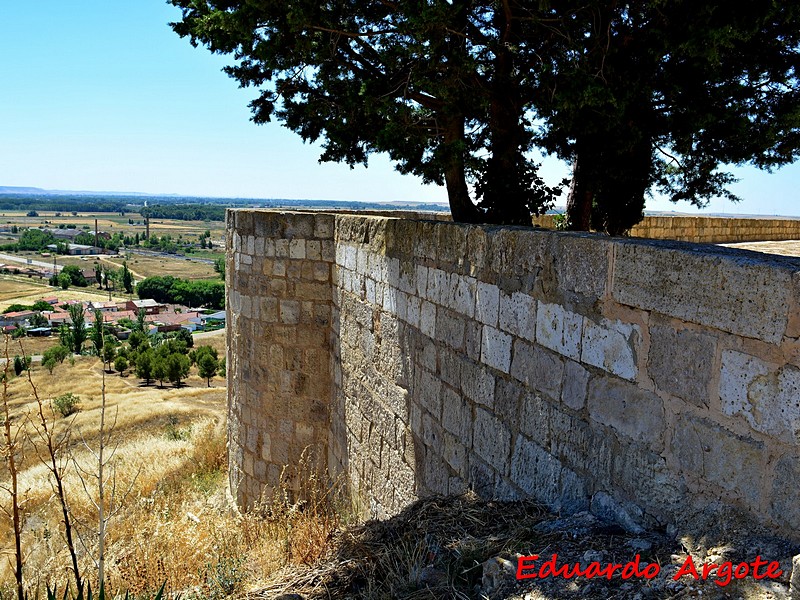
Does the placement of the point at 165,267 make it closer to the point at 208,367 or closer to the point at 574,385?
the point at 208,367

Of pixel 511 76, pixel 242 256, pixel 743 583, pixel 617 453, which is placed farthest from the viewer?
pixel 511 76

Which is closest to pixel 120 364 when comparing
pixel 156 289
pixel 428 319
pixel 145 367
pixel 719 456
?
pixel 145 367

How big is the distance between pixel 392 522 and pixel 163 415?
49.0ft

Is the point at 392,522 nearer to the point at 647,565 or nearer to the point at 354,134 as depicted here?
the point at 647,565

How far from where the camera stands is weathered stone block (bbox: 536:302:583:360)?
2.93m

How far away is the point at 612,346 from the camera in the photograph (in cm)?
271

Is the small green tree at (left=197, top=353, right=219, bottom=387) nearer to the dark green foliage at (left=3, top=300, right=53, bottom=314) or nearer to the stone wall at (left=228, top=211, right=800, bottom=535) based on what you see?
the stone wall at (left=228, top=211, right=800, bottom=535)

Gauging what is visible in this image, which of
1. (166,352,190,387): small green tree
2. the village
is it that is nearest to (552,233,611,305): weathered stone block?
(166,352,190,387): small green tree

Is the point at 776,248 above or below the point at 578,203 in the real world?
below

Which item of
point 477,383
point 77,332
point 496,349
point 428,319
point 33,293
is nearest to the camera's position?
point 496,349

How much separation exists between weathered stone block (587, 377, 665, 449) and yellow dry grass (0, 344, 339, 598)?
6.31 ft

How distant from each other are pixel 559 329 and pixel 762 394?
1032 mm

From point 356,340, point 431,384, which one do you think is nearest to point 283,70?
point 356,340

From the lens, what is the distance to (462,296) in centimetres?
388
